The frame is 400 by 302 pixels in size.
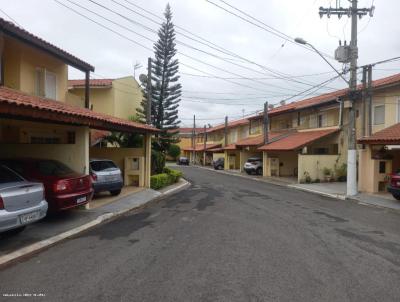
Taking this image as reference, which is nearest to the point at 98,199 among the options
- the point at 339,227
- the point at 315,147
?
the point at 339,227

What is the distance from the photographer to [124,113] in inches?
1167

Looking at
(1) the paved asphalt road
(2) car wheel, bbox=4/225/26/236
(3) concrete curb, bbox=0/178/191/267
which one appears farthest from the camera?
(2) car wheel, bbox=4/225/26/236

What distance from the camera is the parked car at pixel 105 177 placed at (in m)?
14.0

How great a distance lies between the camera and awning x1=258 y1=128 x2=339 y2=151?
26.7m

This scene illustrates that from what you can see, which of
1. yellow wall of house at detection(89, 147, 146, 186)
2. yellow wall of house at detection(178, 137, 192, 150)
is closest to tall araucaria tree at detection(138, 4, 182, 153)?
yellow wall of house at detection(89, 147, 146, 186)

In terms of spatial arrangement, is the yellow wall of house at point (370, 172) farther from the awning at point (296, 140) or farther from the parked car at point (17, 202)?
the parked car at point (17, 202)

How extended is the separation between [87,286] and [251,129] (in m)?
39.9

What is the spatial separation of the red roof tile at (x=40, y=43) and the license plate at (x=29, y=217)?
7.62 metres

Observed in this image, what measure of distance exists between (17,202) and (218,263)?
397 centimetres

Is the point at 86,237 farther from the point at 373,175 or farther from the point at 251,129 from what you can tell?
the point at 251,129

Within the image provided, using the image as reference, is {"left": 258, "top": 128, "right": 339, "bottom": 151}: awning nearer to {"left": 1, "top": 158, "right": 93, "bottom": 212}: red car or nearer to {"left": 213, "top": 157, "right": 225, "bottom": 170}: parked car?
{"left": 213, "top": 157, "right": 225, "bottom": 170}: parked car

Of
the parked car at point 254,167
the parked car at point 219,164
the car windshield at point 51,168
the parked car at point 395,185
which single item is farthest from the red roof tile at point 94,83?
the parked car at point 219,164

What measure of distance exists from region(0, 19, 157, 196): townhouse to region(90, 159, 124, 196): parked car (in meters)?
1.54

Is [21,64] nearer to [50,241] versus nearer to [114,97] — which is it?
[50,241]
